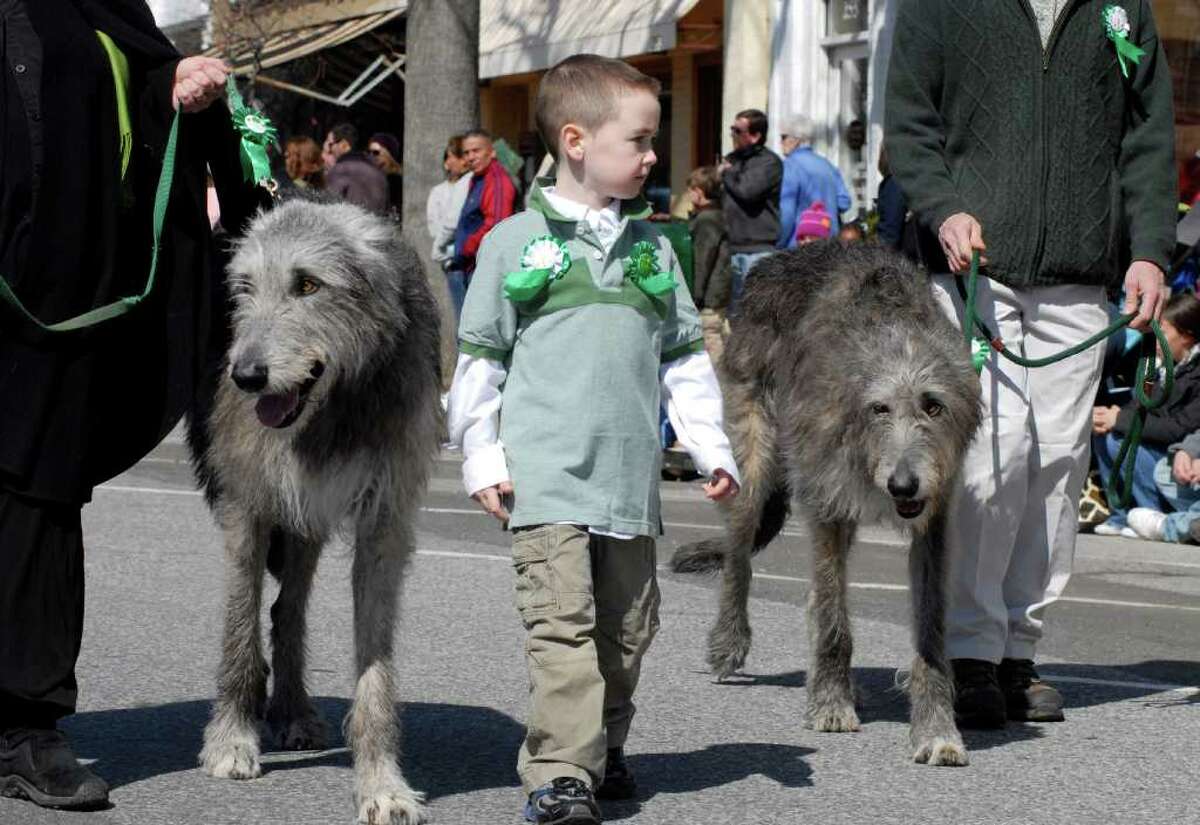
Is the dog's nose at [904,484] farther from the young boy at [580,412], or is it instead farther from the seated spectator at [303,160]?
the seated spectator at [303,160]

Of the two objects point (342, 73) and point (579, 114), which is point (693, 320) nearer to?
point (579, 114)

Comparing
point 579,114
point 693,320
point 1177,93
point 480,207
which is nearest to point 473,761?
point 693,320

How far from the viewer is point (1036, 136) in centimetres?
659

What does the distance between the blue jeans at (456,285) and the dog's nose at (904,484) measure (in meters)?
10.5

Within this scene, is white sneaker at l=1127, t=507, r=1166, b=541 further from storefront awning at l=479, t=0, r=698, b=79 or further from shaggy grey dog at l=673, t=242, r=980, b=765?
storefront awning at l=479, t=0, r=698, b=79

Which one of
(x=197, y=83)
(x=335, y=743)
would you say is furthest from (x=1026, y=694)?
(x=197, y=83)

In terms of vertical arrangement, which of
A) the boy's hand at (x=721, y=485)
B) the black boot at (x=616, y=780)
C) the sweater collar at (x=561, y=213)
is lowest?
the black boot at (x=616, y=780)

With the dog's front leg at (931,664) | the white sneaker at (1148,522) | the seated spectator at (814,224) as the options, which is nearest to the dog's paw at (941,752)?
the dog's front leg at (931,664)

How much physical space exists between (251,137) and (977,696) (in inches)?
111

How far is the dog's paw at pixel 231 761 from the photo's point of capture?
18.4ft

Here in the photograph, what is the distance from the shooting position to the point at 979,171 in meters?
6.69

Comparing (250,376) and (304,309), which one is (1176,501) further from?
(250,376)

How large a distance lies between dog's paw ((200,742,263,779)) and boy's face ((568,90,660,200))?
1756 mm

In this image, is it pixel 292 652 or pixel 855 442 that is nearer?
pixel 292 652
